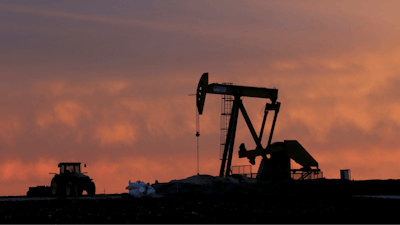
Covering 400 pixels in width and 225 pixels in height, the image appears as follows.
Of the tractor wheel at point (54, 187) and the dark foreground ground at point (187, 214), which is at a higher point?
the tractor wheel at point (54, 187)

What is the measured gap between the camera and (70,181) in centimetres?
3762

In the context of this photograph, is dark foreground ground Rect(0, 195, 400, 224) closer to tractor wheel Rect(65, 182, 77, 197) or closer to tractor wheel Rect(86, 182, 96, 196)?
tractor wheel Rect(65, 182, 77, 197)

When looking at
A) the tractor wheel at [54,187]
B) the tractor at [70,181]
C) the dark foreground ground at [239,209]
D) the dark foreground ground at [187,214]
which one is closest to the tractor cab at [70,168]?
the tractor at [70,181]

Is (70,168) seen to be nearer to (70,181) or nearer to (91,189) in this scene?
(70,181)

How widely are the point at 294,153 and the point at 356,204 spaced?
19043 mm

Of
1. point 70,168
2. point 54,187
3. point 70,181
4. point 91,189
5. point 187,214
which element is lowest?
point 187,214

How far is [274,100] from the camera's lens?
1911 inches

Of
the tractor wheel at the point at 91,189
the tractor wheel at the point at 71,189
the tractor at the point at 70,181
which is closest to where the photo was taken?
the tractor wheel at the point at 71,189

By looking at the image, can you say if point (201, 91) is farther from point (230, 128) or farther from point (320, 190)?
point (320, 190)

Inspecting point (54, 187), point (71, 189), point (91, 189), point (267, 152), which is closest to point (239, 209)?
point (71, 189)

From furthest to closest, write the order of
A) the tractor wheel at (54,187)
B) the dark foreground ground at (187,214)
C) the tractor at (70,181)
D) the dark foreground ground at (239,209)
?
1. the tractor wheel at (54,187)
2. the tractor at (70,181)
3. the dark foreground ground at (239,209)
4. the dark foreground ground at (187,214)

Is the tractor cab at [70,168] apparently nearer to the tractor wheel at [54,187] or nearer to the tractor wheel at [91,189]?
the tractor wheel at [54,187]

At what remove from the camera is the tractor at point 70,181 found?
37.4 meters

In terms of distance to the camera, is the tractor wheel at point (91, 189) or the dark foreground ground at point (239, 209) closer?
the dark foreground ground at point (239, 209)
